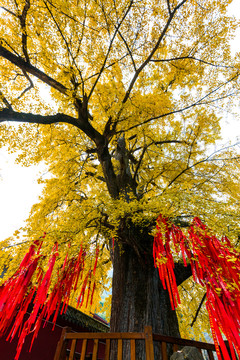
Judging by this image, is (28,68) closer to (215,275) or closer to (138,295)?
(215,275)

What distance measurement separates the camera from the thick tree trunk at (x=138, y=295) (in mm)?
3059

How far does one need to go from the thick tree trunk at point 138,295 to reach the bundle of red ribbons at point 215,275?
0.81 metres

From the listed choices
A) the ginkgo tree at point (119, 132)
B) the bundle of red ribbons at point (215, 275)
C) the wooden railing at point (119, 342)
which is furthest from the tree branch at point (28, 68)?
the wooden railing at point (119, 342)

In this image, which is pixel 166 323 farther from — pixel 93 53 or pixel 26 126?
pixel 93 53

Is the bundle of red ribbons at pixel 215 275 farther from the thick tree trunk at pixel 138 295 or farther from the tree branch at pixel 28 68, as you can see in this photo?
the tree branch at pixel 28 68

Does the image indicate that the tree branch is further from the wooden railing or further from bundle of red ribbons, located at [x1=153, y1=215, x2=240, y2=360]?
the wooden railing

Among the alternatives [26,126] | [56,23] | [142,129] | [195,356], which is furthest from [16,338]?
[56,23]

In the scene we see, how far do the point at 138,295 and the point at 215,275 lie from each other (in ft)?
5.63

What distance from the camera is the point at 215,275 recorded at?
2283 mm

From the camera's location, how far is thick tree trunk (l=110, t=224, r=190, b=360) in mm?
3059

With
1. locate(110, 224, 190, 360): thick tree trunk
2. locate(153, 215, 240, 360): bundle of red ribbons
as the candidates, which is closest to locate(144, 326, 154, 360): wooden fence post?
locate(153, 215, 240, 360): bundle of red ribbons

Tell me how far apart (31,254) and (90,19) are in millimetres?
5635

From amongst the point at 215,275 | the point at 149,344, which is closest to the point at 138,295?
the point at 149,344

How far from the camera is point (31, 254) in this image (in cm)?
291
